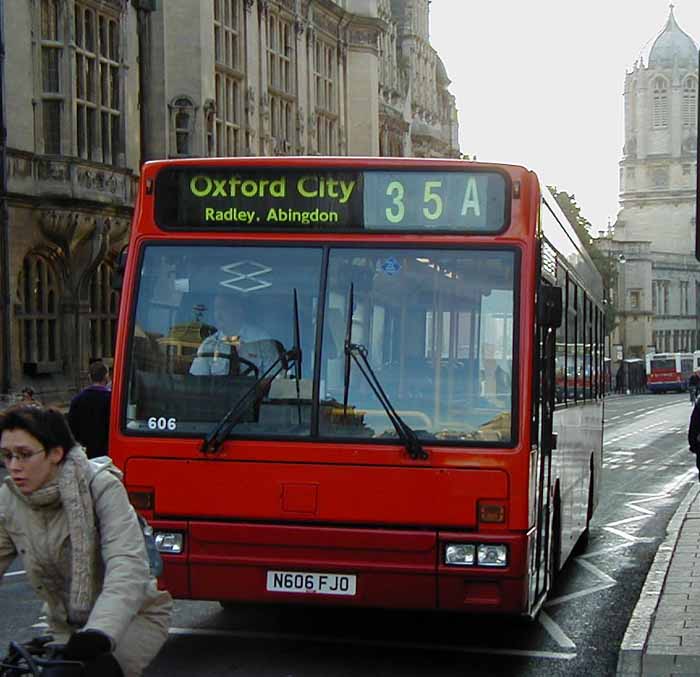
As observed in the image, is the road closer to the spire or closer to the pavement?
the pavement

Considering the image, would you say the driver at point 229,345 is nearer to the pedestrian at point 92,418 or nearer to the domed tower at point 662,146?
the pedestrian at point 92,418

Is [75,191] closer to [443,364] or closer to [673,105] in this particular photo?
[443,364]

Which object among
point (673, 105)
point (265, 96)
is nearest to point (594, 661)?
point (265, 96)

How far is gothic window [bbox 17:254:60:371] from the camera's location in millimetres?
29969

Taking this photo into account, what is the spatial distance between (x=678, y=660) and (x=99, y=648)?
16.3 ft

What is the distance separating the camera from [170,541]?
8828mm

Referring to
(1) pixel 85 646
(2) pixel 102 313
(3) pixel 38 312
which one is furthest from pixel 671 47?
(1) pixel 85 646

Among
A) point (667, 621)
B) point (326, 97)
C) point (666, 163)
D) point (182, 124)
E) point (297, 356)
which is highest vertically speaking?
point (666, 163)

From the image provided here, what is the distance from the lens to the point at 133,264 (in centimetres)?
920

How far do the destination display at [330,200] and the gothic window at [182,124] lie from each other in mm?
27209

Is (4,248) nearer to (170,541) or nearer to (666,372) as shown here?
(170,541)

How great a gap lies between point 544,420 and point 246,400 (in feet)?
6.33

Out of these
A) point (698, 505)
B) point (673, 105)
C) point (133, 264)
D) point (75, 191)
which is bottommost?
point (698, 505)

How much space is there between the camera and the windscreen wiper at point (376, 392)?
8.63 metres
